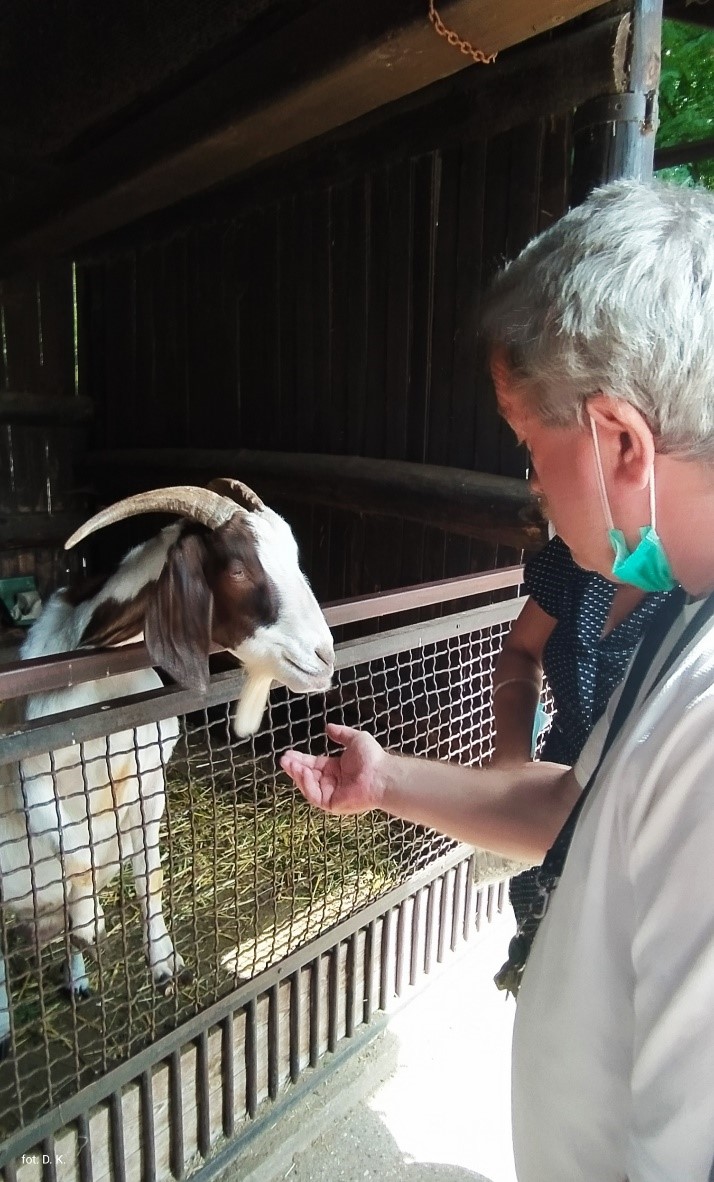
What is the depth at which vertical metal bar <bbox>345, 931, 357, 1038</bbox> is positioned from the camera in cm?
248

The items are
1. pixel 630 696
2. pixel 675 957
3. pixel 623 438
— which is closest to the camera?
pixel 675 957

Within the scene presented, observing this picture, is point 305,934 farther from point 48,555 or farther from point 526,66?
point 48,555

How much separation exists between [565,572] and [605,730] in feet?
1.67

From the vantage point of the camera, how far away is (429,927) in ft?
9.29

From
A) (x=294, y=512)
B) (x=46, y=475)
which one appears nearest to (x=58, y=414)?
(x=46, y=475)

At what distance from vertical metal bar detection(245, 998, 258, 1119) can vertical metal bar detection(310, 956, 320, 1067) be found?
0.22m

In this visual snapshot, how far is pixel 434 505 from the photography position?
348 cm

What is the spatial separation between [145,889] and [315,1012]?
0.72m

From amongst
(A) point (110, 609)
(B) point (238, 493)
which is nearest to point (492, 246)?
(B) point (238, 493)

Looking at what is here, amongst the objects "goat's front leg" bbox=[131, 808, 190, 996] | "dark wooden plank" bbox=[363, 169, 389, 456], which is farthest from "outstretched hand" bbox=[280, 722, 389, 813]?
A: "dark wooden plank" bbox=[363, 169, 389, 456]

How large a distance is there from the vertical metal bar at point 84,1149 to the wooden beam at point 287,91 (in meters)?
2.89

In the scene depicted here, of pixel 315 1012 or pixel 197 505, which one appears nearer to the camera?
pixel 197 505

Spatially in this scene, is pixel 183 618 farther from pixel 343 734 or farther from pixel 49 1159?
pixel 49 1159

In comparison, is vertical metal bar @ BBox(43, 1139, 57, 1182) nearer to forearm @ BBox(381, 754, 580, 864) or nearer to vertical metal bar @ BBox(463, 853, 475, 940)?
forearm @ BBox(381, 754, 580, 864)
